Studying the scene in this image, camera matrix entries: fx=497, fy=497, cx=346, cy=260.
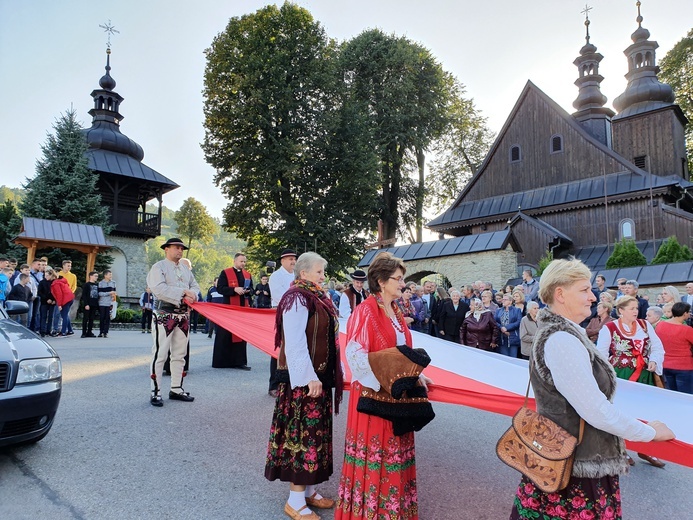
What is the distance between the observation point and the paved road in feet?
11.8

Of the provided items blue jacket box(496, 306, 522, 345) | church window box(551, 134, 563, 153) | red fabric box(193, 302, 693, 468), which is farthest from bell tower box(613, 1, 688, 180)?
red fabric box(193, 302, 693, 468)

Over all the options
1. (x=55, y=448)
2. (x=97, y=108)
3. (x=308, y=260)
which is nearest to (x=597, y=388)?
(x=308, y=260)

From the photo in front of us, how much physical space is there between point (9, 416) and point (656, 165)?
34.9 metres

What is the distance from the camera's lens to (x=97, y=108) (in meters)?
35.1

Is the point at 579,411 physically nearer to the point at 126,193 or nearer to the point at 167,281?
the point at 167,281

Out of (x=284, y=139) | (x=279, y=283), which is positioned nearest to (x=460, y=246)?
(x=284, y=139)

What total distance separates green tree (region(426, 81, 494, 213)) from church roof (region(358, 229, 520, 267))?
1904 centimetres

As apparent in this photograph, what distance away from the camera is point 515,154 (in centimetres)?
3219

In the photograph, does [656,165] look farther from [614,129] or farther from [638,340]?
[638,340]

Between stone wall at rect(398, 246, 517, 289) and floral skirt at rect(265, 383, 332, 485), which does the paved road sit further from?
stone wall at rect(398, 246, 517, 289)

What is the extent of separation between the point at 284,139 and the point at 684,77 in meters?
29.3

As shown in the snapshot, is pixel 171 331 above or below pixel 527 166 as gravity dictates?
below

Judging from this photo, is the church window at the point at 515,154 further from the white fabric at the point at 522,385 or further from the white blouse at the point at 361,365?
the white blouse at the point at 361,365

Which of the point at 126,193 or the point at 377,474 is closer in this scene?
the point at 377,474
